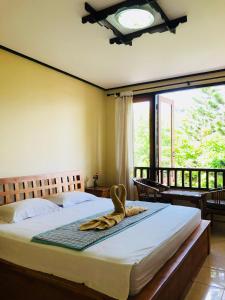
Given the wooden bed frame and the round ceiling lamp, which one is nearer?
the wooden bed frame

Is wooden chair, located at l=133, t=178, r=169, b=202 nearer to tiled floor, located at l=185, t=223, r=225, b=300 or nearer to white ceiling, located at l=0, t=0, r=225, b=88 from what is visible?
tiled floor, located at l=185, t=223, r=225, b=300

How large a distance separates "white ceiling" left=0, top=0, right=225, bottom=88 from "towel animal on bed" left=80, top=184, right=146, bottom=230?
5.95 ft

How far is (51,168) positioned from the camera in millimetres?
3936

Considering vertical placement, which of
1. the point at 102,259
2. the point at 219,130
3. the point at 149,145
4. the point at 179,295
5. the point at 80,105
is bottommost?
the point at 179,295

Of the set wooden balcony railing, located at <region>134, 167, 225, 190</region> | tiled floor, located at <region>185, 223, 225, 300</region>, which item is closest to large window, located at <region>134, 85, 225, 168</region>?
wooden balcony railing, located at <region>134, 167, 225, 190</region>

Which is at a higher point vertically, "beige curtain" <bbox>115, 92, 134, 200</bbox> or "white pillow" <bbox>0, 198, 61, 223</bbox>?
"beige curtain" <bbox>115, 92, 134, 200</bbox>

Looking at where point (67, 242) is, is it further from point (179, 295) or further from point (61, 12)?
point (61, 12)

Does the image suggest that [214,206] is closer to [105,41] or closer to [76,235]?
[76,235]

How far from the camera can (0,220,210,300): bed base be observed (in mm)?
1670

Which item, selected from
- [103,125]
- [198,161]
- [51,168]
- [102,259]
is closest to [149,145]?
[103,125]

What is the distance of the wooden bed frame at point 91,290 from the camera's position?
168 cm

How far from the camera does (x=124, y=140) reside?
4.95m

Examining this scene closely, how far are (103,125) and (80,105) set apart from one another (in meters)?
0.84

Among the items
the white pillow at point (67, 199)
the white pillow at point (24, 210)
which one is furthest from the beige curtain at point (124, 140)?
the white pillow at point (24, 210)
